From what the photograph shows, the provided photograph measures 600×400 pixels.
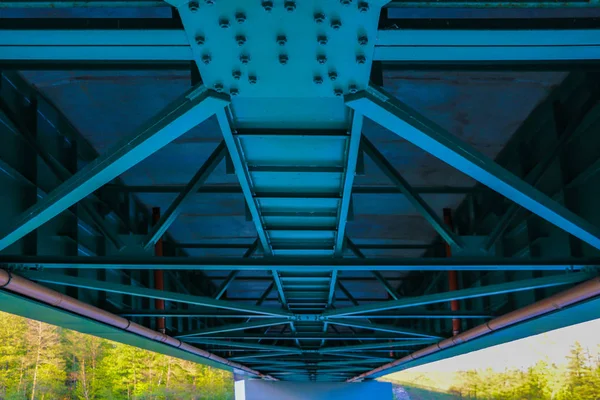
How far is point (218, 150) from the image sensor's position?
439 inches

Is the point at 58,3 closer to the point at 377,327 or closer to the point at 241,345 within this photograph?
the point at 377,327

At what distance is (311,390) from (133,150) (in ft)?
164

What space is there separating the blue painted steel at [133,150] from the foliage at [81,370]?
331ft

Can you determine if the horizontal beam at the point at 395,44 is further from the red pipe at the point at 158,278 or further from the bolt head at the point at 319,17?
the red pipe at the point at 158,278

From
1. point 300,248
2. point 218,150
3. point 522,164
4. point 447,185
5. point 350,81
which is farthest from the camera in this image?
point 447,185

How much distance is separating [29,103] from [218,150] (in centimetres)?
353

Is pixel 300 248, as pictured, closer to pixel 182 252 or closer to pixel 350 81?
pixel 350 81

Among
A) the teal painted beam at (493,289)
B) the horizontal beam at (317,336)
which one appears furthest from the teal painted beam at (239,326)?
the teal painted beam at (493,289)

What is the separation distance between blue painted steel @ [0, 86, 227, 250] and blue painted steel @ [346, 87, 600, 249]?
56.3 inches

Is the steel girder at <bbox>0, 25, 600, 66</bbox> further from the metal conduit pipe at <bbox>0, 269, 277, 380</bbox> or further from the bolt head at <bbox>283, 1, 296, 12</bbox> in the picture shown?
the metal conduit pipe at <bbox>0, 269, 277, 380</bbox>

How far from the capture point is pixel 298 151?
9.08 metres

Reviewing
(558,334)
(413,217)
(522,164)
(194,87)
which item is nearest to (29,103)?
(194,87)

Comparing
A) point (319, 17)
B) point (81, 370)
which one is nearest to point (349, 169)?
point (319, 17)

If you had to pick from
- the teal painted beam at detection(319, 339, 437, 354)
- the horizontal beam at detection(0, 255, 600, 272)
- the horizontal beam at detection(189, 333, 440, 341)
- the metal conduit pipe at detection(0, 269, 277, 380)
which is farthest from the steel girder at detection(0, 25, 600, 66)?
the teal painted beam at detection(319, 339, 437, 354)
